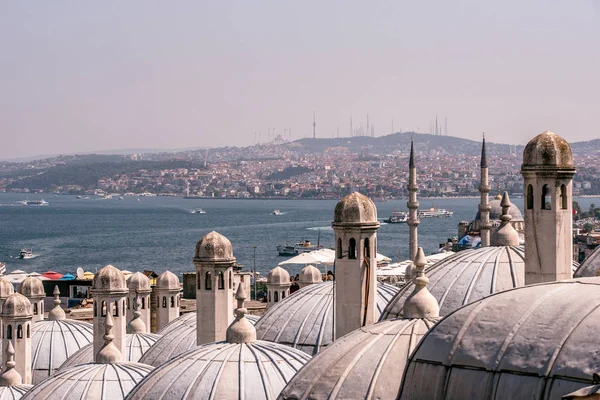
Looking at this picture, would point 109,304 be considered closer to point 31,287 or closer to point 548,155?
point 31,287

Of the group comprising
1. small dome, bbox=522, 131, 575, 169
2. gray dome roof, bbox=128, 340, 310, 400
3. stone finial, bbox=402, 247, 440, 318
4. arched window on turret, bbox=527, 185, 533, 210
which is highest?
small dome, bbox=522, 131, 575, 169

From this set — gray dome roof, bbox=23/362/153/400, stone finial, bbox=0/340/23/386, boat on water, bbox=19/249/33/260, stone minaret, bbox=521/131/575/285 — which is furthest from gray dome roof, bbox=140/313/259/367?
boat on water, bbox=19/249/33/260

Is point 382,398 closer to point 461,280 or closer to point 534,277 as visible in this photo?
point 534,277

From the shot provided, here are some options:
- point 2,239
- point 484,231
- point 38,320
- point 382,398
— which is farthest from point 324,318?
point 2,239

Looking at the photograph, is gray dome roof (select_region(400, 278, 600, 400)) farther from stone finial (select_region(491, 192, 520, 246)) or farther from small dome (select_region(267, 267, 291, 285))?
small dome (select_region(267, 267, 291, 285))

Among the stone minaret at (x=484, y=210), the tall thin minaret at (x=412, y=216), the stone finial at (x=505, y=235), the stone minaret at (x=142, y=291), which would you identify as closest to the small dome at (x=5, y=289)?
the stone minaret at (x=142, y=291)

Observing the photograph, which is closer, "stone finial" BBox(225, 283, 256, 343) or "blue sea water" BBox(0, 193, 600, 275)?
"stone finial" BBox(225, 283, 256, 343)
